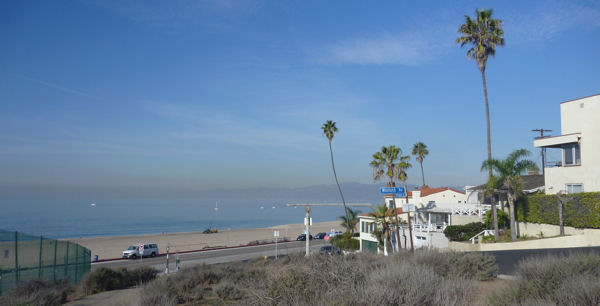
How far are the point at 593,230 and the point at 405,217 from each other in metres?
23.8

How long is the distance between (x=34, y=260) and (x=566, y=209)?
1089 inches

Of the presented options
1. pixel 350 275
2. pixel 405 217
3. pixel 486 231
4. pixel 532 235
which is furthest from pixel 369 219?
pixel 350 275

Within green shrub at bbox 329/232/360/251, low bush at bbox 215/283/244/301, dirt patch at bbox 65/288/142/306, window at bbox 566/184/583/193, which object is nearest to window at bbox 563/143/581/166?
window at bbox 566/184/583/193

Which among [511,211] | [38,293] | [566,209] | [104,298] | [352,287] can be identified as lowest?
[104,298]

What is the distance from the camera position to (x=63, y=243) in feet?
62.3

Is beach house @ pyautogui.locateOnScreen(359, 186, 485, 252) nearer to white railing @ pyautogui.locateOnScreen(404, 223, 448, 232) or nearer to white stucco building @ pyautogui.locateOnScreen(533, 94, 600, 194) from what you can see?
white railing @ pyautogui.locateOnScreen(404, 223, 448, 232)

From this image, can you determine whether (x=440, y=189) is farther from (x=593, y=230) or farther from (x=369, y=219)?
(x=593, y=230)

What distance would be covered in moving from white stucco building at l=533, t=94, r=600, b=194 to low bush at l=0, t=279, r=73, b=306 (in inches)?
1109

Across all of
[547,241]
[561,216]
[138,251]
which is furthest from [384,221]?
[138,251]

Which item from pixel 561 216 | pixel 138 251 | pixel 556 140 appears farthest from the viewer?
pixel 138 251

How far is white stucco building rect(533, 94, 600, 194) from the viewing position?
25797mm

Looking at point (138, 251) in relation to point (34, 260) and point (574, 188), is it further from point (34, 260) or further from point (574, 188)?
point (574, 188)

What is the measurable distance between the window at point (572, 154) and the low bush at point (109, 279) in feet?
87.3

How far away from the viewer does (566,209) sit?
25.5 meters
